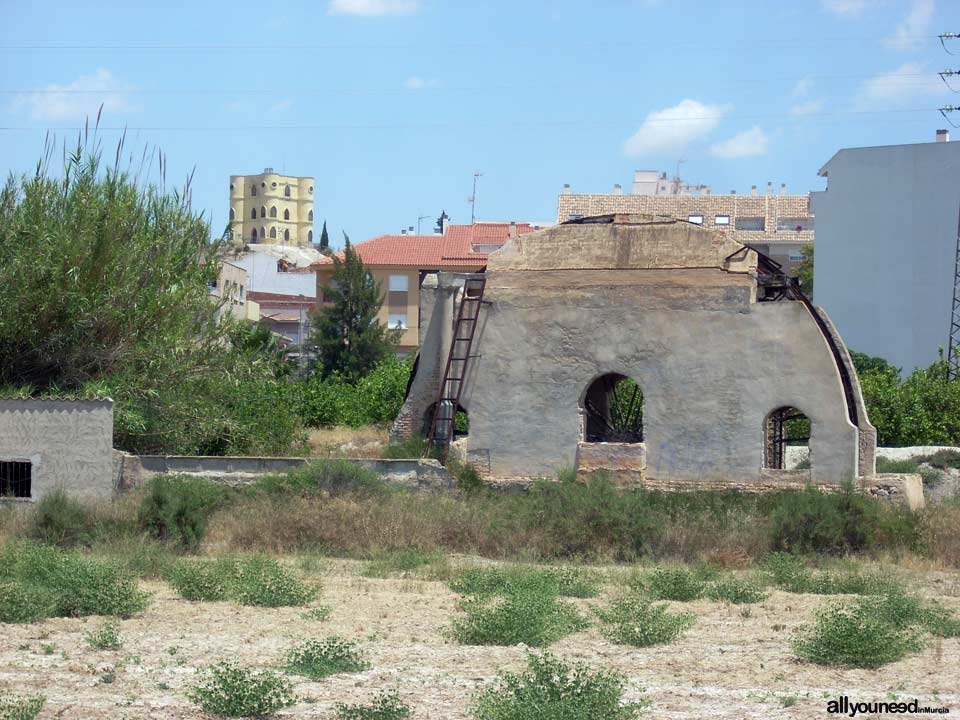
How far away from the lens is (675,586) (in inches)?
569

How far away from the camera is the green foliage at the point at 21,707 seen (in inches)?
333

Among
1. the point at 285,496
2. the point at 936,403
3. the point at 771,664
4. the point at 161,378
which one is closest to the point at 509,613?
the point at 771,664

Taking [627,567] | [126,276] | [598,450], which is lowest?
[627,567]

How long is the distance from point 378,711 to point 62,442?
11311 millimetres

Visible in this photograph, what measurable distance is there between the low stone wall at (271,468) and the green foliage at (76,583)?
5147 millimetres

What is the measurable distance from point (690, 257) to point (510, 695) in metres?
11.9

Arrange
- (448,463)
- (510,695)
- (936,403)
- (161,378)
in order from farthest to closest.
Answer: (936,403) < (161,378) < (448,463) < (510,695)

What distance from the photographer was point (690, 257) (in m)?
19.9

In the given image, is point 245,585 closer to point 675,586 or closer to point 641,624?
point 641,624

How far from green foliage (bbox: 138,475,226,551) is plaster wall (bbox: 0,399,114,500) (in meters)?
0.94

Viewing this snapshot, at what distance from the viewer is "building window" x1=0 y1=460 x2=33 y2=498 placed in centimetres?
1866

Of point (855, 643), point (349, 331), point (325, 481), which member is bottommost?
point (855, 643)

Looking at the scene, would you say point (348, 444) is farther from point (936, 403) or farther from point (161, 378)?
point (936, 403)

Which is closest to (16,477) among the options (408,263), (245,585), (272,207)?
(245,585)
